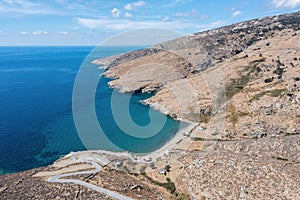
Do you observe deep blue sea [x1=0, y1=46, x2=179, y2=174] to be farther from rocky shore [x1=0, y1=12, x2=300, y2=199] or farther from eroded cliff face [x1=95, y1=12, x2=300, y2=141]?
eroded cliff face [x1=95, y1=12, x2=300, y2=141]

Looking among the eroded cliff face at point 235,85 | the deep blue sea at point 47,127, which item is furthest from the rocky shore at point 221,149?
the deep blue sea at point 47,127

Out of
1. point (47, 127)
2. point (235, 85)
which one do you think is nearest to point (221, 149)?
point (235, 85)

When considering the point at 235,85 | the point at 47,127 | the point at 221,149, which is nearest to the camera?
the point at 221,149

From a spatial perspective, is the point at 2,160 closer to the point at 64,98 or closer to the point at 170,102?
the point at 170,102

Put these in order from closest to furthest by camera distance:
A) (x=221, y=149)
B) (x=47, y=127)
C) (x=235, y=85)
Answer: (x=221, y=149)
(x=47, y=127)
(x=235, y=85)

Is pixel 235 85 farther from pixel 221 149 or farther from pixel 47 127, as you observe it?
pixel 47 127

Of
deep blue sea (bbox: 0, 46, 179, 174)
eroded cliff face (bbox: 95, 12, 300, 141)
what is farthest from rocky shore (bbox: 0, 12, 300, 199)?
deep blue sea (bbox: 0, 46, 179, 174)

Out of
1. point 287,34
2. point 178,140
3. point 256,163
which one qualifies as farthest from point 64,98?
point 287,34

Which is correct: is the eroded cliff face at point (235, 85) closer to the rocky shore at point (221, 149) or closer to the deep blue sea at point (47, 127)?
the rocky shore at point (221, 149)
